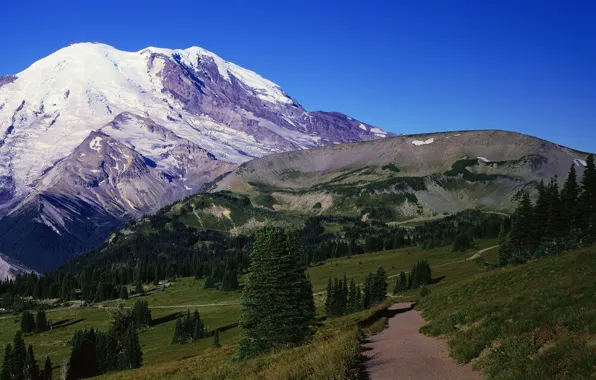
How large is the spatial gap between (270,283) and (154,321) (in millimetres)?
120650

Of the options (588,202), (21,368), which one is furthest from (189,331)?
(588,202)

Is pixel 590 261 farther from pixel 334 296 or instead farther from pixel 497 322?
pixel 334 296

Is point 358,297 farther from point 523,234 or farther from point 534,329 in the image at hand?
point 534,329

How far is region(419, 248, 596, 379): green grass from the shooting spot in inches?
586

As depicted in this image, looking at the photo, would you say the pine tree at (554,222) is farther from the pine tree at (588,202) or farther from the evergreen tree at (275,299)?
→ the evergreen tree at (275,299)

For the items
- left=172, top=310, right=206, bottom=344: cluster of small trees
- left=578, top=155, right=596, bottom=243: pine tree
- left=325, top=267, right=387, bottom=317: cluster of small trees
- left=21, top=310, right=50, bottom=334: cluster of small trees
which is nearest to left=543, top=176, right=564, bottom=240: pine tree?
left=578, top=155, right=596, bottom=243: pine tree

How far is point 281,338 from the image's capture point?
42.2m

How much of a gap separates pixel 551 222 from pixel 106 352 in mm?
89057

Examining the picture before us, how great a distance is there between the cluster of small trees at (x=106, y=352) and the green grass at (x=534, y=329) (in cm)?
7378

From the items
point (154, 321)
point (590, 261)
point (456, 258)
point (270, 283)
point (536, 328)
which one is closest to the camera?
point (536, 328)

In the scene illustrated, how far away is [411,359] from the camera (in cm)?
2162

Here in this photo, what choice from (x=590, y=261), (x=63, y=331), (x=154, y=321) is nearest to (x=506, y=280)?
(x=590, y=261)

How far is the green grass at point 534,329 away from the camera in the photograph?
14.9 metres

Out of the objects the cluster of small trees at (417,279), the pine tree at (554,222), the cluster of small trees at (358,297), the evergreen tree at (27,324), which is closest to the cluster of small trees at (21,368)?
the cluster of small trees at (358,297)
